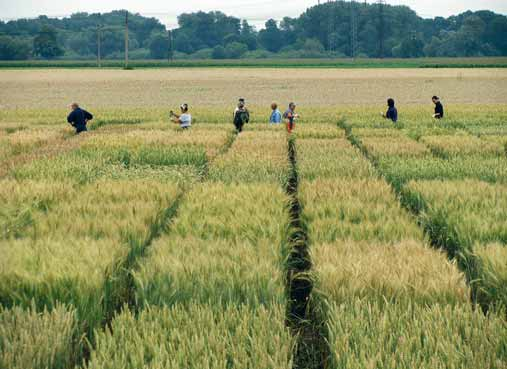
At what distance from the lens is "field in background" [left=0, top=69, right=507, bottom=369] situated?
3258 mm

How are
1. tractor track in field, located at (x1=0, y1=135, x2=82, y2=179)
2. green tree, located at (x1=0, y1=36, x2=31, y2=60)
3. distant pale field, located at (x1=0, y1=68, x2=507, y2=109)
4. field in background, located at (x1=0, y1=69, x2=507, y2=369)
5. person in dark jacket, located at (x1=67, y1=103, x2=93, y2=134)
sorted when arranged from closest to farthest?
field in background, located at (x1=0, y1=69, x2=507, y2=369)
tractor track in field, located at (x1=0, y1=135, x2=82, y2=179)
person in dark jacket, located at (x1=67, y1=103, x2=93, y2=134)
distant pale field, located at (x1=0, y1=68, x2=507, y2=109)
green tree, located at (x1=0, y1=36, x2=31, y2=60)

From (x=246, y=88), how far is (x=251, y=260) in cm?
5100

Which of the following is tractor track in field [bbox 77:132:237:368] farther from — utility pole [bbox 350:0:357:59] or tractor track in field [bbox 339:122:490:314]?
utility pole [bbox 350:0:357:59]

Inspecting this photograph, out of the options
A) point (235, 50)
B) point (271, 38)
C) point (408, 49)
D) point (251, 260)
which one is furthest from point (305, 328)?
point (271, 38)

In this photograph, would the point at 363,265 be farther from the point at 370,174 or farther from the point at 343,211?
the point at 370,174

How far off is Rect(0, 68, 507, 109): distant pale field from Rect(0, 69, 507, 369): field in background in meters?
29.5

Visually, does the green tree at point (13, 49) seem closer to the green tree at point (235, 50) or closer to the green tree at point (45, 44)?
the green tree at point (45, 44)

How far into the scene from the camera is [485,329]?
3377 mm

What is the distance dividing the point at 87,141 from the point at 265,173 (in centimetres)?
675

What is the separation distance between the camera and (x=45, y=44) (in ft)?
407

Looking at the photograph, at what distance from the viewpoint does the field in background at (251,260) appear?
128 inches

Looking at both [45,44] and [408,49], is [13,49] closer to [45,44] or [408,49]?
[45,44]

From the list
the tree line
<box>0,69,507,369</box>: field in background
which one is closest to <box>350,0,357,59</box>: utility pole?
the tree line

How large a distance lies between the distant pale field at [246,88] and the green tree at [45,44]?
54.6m
